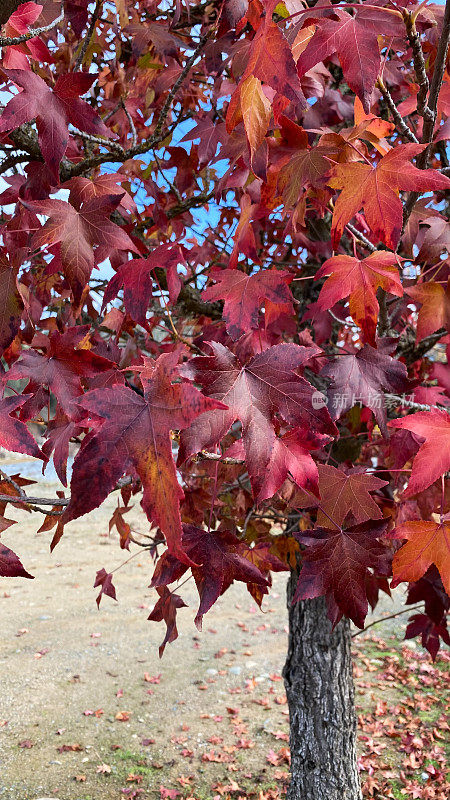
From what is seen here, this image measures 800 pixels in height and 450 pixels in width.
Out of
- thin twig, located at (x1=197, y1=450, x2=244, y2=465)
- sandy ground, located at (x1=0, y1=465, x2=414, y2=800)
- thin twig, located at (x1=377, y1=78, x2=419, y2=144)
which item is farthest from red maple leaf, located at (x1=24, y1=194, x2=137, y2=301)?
sandy ground, located at (x1=0, y1=465, x2=414, y2=800)

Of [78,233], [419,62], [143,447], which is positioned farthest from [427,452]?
[78,233]

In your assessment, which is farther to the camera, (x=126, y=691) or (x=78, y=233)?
(x=126, y=691)

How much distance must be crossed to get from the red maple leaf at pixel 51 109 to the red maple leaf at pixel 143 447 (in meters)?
0.64

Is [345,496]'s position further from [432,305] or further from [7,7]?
[7,7]

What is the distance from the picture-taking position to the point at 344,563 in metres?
1.27

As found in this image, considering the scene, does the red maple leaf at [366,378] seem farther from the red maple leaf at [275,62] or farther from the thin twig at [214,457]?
the red maple leaf at [275,62]

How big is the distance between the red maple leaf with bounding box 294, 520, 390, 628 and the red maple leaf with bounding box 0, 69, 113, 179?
976mm

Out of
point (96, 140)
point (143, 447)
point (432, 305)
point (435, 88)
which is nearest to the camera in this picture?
point (143, 447)

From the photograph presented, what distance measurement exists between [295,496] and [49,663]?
435 centimetres

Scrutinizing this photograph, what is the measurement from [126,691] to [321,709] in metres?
2.45

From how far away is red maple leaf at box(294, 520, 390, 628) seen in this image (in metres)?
1.25

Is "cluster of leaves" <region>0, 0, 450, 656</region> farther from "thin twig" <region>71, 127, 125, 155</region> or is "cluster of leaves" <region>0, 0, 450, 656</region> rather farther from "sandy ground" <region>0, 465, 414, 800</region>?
"sandy ground" <region>0, 465, 414, 800</region>

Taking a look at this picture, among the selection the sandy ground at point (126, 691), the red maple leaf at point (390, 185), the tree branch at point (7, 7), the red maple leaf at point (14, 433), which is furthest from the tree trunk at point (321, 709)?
the tree branch at point (7, 7)

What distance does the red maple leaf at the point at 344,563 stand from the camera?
4.09ft
